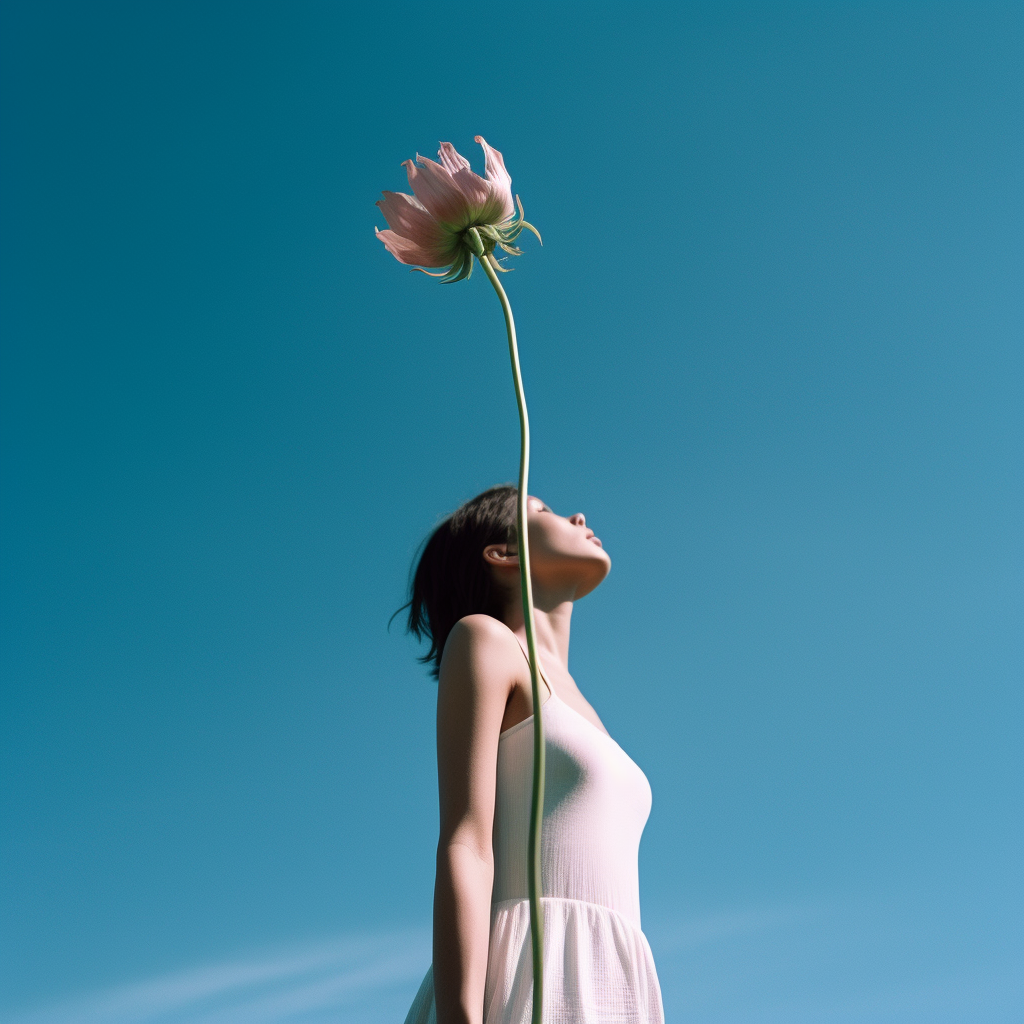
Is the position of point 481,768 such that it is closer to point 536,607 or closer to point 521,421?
point 536,607

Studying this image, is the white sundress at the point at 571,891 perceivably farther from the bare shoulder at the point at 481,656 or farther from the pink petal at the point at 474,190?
the pink petal at the point at 474,190

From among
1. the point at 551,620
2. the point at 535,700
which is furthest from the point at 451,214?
the point at 551,620

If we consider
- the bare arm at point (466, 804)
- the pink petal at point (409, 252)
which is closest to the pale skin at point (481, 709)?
the bare arm at point (466, 804)

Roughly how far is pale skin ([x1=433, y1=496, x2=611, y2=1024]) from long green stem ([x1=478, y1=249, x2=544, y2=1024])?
1.54ft

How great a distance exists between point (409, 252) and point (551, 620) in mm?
1010

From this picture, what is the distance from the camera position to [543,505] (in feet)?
6.66

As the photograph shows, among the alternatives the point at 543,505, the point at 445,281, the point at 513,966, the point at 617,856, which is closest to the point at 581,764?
the point at 617,856

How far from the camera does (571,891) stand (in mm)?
1444

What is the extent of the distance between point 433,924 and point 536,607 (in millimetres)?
796

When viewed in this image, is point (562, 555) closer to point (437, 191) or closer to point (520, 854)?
point (520, 854)

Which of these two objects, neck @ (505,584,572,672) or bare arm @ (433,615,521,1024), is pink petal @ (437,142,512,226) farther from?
neck @ (505,584,572,672)

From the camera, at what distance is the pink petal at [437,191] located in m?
1.05

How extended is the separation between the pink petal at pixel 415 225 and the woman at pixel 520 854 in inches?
25.4

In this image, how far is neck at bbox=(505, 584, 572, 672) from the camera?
1904mm
